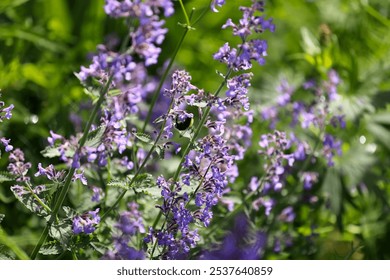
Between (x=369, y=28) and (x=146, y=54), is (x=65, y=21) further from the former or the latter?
(x=146, y=54)

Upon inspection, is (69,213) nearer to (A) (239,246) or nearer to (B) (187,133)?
(B) (187,133)

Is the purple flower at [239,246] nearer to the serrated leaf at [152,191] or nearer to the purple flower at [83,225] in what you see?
the serrated leaf at [152,191]

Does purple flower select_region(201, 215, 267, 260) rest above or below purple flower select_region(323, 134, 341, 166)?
below

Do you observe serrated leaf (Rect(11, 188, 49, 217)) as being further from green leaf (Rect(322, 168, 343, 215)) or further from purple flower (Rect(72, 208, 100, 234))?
green leaf (Rect(322, 168, 343, 215))

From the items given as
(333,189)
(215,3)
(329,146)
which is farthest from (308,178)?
(215,3)

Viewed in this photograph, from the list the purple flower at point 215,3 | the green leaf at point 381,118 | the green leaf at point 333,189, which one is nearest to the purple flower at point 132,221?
the purple flower at point 215,3

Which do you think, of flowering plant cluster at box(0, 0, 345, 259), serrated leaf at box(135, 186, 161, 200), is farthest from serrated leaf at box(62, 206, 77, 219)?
serrated leaf at box(135, 186, 161, 200)

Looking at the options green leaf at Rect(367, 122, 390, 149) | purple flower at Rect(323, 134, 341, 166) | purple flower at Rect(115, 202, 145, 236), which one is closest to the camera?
purple flower at Rect(115, 202, 145, 236)
